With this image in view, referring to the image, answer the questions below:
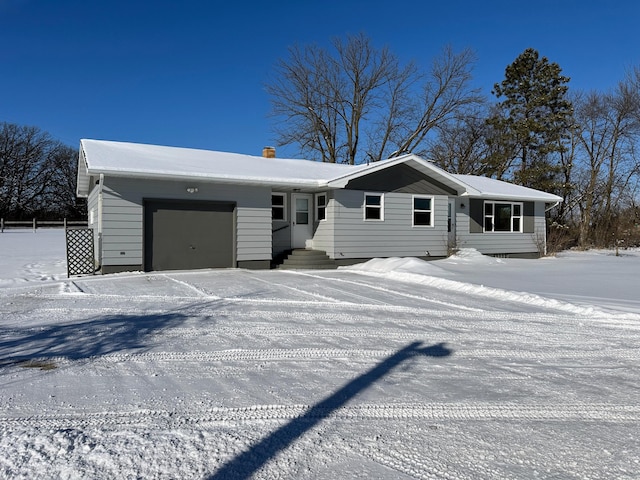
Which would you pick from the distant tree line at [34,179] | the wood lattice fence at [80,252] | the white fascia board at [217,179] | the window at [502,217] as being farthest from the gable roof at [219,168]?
the distant tree line at [34,179]

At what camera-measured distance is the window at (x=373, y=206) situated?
1514 centimetres

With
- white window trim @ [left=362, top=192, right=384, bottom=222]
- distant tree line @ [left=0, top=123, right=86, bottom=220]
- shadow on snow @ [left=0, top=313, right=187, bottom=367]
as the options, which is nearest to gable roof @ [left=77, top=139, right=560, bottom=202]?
white window trim @ [left=362, top=192, right=384, bottom=222]

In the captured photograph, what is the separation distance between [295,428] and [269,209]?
11.0m

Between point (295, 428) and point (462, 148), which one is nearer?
point (295, 428)

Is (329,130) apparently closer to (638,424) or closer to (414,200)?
(414,200)

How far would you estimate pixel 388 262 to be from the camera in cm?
1405

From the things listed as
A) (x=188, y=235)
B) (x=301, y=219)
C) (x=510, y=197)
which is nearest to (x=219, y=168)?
(x=188, y=235)

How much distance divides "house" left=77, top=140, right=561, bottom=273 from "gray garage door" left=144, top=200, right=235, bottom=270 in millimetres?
27

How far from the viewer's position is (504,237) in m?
18.6

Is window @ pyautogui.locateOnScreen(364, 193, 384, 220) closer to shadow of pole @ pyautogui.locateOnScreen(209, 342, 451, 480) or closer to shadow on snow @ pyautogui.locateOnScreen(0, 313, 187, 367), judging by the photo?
shadow on snow @ pyautogui.locateOnScreen(0, 313, 187, 367)

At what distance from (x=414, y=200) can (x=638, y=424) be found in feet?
42.9

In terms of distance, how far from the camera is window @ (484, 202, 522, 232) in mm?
18391

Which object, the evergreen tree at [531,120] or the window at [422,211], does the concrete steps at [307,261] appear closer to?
the window at [422,211]

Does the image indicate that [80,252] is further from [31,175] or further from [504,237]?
[31,175]
